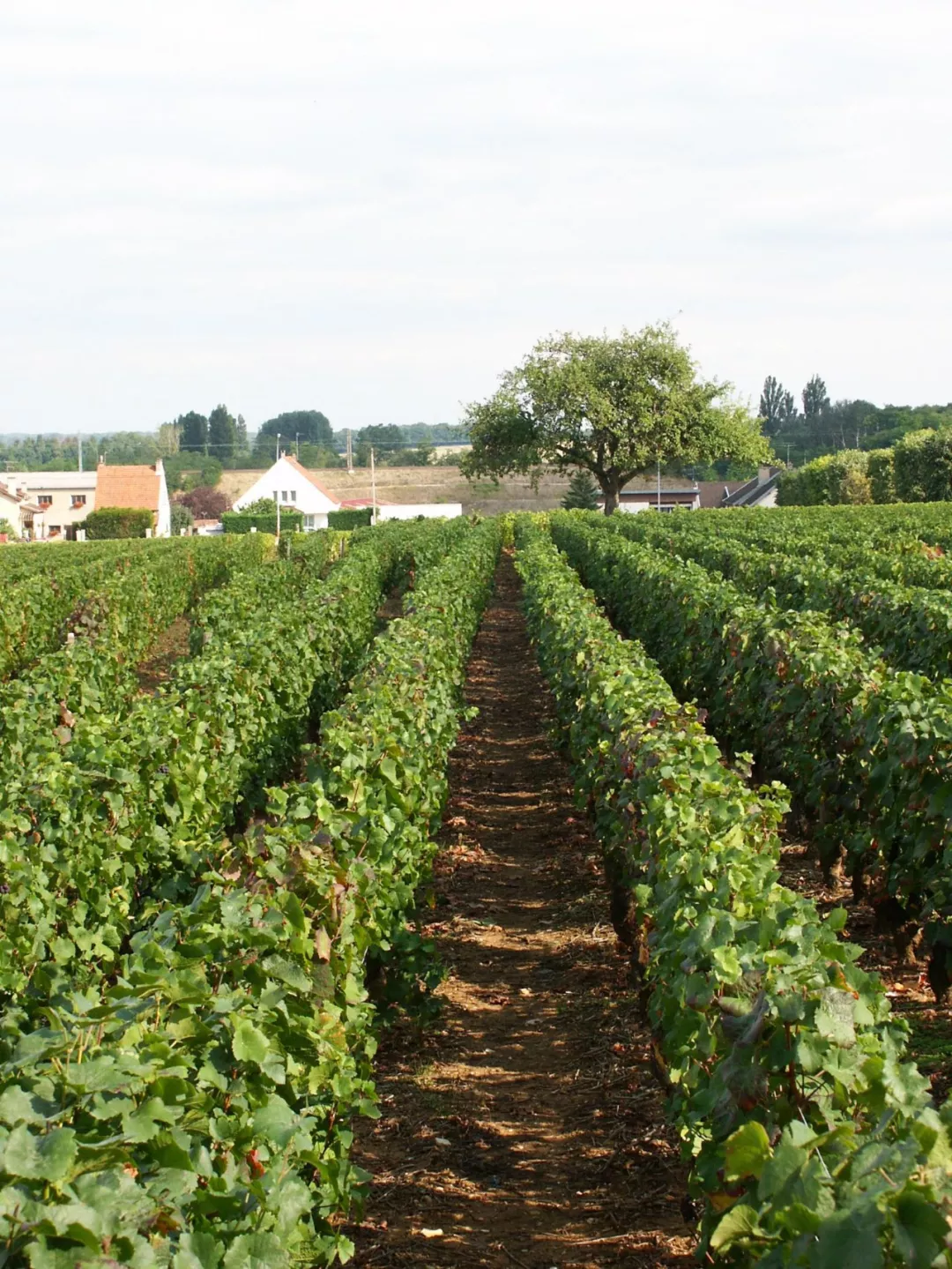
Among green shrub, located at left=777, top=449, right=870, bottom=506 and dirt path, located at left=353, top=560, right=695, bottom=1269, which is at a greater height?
green shrub, located at left=777, top=449, right=870, bottom=506

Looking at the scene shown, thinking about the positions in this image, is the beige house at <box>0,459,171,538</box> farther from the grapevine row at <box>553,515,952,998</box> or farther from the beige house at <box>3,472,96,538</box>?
the grapevine row at <box>553,515,952,998</box>

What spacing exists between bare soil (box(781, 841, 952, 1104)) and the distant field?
236 ft

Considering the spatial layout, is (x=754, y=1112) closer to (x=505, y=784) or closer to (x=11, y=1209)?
(x=11, y=1209)

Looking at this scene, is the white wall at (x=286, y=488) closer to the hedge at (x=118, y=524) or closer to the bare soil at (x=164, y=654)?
→ the hedge at (x=118, y=524)

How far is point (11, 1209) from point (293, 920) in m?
2.05

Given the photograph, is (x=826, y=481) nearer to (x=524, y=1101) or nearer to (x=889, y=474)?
(x=889, y=474)

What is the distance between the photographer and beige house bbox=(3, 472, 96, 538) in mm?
96625

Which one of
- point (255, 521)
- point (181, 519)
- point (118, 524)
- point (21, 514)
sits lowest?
point (118, 524)

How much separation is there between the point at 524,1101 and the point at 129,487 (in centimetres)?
8647

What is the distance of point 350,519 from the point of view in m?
78.7

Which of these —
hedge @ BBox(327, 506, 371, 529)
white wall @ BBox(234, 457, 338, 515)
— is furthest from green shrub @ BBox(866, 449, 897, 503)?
white wall @ BBox(234, 457, 338, 515)

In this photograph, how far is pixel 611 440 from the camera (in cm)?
6406

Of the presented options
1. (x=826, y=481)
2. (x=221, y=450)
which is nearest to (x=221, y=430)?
(x=221, y=450)

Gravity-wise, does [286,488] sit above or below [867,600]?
above
